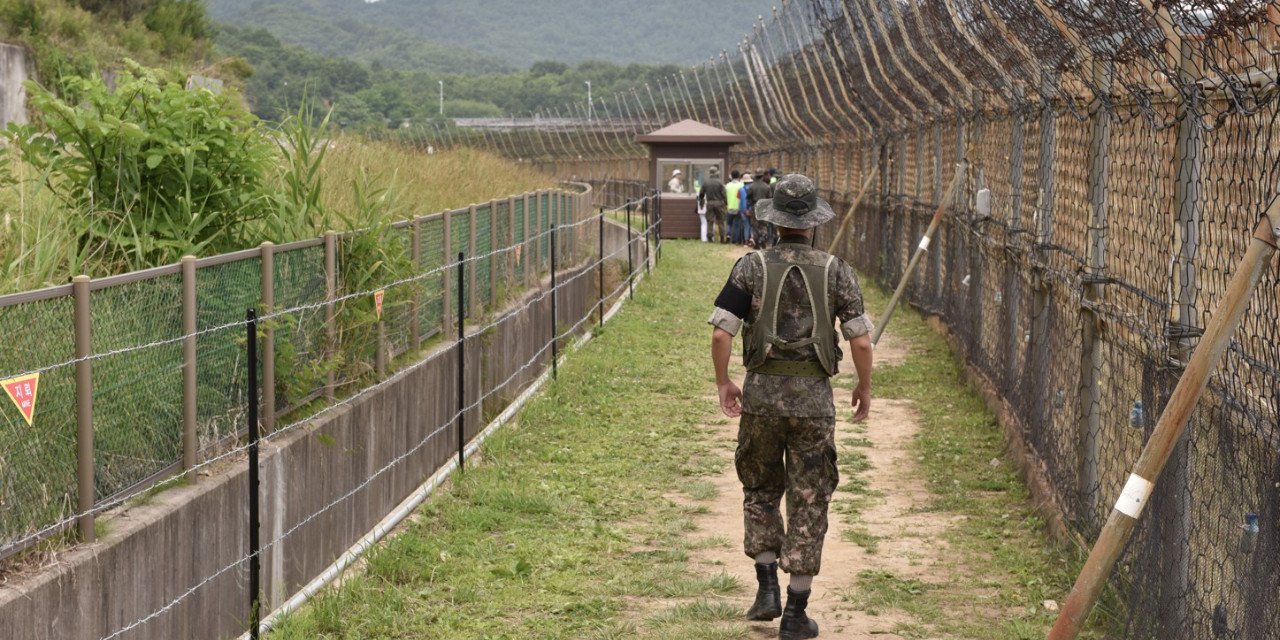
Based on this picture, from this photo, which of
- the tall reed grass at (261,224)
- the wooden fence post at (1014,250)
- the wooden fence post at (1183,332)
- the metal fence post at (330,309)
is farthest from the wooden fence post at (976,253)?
the wooden fence post at (1183,332)

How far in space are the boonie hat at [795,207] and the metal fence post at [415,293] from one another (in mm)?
4725

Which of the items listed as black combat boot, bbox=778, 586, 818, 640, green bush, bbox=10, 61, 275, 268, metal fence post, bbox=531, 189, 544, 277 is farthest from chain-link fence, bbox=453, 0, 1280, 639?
green bush, bbox=10, 61, 275, 268

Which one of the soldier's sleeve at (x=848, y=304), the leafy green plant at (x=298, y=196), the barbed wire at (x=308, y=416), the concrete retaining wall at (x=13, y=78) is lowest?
the barbed wire at (x=308, y=416)

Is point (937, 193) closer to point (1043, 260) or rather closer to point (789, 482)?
point (1043, 260)

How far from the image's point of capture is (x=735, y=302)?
713 centimetres

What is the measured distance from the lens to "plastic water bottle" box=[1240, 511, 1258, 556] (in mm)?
5238

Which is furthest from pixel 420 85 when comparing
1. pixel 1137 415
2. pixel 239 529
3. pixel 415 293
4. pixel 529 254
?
pixel 1137 415

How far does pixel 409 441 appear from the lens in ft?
35.7

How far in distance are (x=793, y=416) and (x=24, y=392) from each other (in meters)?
2.89

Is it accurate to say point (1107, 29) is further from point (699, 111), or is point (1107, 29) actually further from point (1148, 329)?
point (699, 111)

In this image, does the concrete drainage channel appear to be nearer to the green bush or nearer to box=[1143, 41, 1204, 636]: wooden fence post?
the green bush

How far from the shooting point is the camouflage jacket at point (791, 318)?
7105mm

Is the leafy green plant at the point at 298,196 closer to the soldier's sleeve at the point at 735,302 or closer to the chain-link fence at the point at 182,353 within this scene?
the chain-link fence at the point at 182,353

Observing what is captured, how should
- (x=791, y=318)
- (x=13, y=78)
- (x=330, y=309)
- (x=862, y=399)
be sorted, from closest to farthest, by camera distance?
1. (x=791, y=318)
2. (x=862, y=399)
3. (x=330, y=309)
4. (x=13, y=78)
